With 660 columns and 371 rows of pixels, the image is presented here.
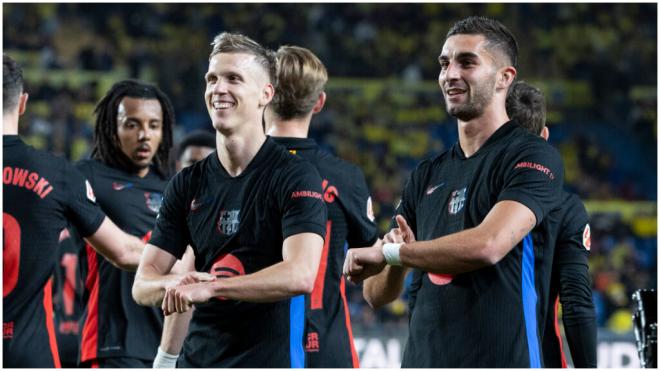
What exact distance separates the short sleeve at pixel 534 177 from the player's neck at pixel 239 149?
104 cm

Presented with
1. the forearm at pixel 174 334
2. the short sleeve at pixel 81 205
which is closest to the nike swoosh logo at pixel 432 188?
the forearm at pixel 174 334

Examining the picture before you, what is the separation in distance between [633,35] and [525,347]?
2042 centimetres

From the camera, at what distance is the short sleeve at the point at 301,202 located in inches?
157

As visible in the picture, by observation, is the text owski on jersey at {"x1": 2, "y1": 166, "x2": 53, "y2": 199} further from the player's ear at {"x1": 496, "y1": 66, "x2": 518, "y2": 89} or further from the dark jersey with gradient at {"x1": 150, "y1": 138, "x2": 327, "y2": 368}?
the player's ear at {"x1": 496, "y1": 66, "x2": 518, "y2": 89}

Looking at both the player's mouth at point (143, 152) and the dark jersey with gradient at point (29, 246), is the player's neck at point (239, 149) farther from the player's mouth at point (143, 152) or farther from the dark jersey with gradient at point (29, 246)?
the player's mouth at point (143, 152)

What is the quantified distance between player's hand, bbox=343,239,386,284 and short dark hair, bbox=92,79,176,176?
2590mm

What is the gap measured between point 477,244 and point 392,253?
38 centimetres

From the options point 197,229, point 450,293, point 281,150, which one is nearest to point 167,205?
point 197,229

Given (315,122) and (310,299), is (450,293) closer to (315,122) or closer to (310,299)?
Result: (310,299)

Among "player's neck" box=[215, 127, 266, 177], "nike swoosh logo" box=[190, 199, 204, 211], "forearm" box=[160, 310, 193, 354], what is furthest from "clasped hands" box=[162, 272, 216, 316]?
"forearm" box=[160, 310, 193, 354]

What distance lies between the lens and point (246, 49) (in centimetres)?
431

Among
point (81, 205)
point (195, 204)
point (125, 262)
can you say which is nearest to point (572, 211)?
point (195, 204)

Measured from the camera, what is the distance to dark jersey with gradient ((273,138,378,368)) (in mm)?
4930

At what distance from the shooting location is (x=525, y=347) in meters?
3.88
